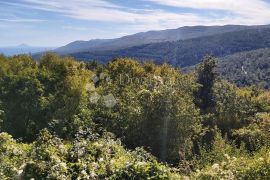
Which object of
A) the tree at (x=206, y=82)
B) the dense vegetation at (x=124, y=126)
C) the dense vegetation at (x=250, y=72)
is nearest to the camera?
the dense vegetation at (x=124, y=126)

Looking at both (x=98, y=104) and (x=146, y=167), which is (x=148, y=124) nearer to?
(x=98, y=104)

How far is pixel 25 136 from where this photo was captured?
110 feet

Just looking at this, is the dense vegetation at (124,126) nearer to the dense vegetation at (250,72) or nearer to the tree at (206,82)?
the tree at (206,82)

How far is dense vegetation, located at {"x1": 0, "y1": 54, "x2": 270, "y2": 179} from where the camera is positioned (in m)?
10.7

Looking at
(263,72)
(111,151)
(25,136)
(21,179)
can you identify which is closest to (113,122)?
(25,136)

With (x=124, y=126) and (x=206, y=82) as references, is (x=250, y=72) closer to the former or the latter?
(x=206, y=82)

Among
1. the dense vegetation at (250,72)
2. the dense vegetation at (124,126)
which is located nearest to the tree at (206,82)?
the dense vegetation at (124,126)

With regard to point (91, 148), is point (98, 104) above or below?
below

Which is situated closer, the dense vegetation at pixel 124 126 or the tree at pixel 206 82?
the dense vegetation at pixel 124 126

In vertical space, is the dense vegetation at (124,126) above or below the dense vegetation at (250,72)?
above

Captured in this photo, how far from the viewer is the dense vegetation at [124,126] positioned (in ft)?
35.1

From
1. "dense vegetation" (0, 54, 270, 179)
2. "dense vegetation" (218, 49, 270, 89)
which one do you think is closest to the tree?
"dense vegetation" (0, 54, 270, 179)

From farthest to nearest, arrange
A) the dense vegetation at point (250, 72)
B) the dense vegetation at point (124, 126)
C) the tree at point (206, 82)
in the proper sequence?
the dense vegetation at point (250, 72)
the tree at point (206, 82)
the dense vegetation at point (124, 126)

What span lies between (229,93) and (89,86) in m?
13.8
